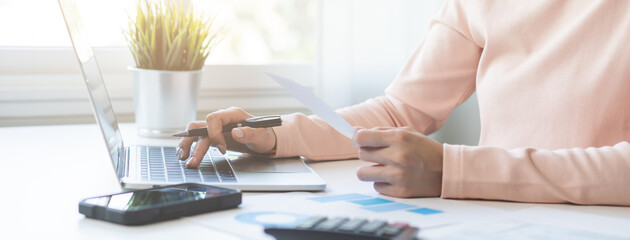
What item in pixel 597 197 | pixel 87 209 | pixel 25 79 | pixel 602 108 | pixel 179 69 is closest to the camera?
pixel 87 209

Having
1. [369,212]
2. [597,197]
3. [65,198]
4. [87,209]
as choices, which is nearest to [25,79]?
[65,198]

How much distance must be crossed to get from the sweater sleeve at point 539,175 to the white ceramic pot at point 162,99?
68 cm

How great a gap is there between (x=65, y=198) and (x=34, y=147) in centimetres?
45

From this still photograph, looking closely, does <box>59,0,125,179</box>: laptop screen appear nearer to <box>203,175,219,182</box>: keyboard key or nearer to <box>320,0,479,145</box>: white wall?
<box>203,175,219,182</box>: keyboard key

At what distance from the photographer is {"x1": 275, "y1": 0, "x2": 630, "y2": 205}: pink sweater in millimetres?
770

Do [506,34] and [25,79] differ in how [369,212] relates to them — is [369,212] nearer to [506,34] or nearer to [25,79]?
[506,34]

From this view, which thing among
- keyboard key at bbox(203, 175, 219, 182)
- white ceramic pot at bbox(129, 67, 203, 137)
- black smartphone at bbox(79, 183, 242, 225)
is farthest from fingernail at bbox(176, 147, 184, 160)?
white ceramic pot at bbox(129, 67, 203, 137)

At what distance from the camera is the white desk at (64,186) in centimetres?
61

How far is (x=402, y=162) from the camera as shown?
0.78 meters

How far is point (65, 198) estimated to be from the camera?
0.77m

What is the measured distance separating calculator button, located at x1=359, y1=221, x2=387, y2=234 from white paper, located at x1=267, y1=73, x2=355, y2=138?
0.65ft

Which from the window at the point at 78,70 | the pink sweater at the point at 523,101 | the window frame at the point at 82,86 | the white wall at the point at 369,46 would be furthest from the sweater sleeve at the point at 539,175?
the window frame at the point at 82,86

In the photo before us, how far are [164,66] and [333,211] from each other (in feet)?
2.41

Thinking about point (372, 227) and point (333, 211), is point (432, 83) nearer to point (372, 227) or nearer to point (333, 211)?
point (333, 211)
